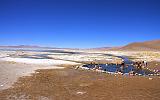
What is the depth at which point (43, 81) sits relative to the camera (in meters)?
19.3

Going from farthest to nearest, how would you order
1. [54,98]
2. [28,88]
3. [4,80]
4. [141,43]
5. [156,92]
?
[141,43], [4,80], [28,88], [156,92], [54,98]

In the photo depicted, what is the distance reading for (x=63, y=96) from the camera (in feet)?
47.2

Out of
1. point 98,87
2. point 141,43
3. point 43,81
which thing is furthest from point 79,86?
point 141,43

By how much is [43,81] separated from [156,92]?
25.1 feet

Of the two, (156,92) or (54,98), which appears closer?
(54,98)

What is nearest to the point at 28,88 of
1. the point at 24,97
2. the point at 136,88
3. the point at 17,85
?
the point at 17,85

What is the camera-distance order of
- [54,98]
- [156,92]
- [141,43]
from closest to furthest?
[54,98] < [156,92] < [141,43]

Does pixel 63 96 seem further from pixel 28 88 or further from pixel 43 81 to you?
pixel 43 81

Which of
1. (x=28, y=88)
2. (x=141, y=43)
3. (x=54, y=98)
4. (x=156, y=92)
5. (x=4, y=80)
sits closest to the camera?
(x=54, y=98)

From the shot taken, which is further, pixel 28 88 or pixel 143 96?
pixel 28 88

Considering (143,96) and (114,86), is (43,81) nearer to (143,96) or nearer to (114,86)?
(114,86)

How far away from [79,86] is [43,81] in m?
3.08

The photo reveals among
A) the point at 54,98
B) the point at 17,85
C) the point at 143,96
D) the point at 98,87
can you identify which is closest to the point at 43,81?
the point at 17,85

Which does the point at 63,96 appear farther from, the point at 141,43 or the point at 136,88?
the point at 141,43
